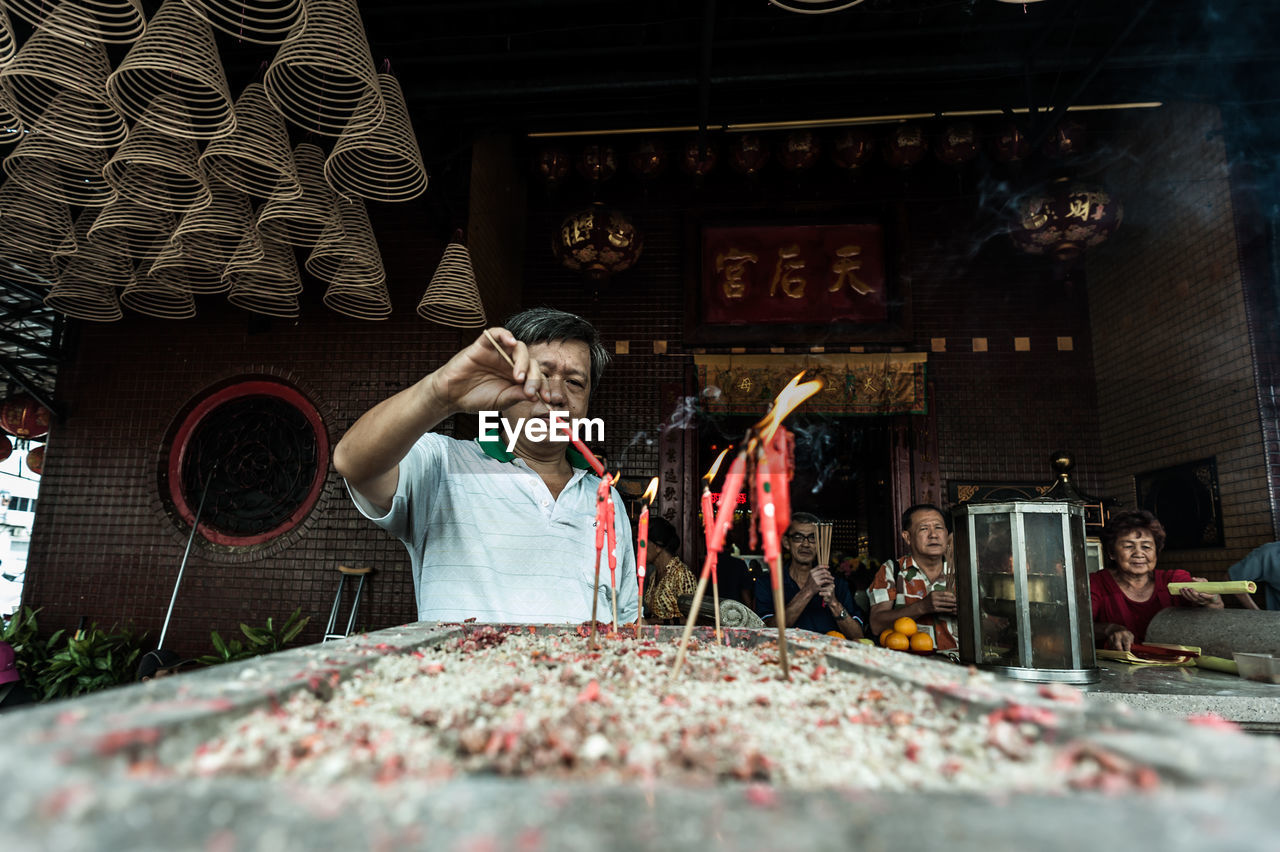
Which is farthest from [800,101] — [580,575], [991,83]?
[580,575]

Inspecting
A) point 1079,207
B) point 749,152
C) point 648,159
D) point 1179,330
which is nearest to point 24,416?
point 648,159

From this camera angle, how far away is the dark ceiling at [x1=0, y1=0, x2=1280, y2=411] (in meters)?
5.02

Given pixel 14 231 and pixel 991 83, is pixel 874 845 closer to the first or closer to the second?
pixel 14 231

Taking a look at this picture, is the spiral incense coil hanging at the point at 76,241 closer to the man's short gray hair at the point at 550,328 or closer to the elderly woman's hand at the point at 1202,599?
the man's short gray hair at the point at 550,328

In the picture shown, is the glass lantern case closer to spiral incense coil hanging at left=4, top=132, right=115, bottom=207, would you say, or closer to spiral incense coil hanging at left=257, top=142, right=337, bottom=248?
spiral incense coil hanging at left=257, top=142, right=337, bottom=248

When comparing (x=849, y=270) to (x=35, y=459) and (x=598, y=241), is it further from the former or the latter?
(x=35, y=459)

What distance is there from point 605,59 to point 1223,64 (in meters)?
4.76

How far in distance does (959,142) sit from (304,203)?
5.08 m

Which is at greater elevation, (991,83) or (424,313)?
Answer: (991,83)

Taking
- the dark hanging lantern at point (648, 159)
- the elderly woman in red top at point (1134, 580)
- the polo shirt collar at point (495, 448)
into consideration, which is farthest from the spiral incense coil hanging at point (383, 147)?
the elderly woman in red top at point (1134, 580)

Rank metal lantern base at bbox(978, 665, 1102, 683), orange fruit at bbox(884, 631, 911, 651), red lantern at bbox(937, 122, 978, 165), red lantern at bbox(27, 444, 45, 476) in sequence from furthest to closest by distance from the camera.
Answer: red lantern at bbox(27, 444, 45, 476)
red lantern at bbox(937, 122, 978, 165)
orange fruit at bbox(884, 631, 911, 651)
metal lantern base at bbox(978, 665, 1102, 683)

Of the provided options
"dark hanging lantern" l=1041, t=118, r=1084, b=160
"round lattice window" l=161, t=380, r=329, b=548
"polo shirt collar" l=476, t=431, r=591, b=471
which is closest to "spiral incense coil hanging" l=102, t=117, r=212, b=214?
"round lattice window" l=161, t=380, r=329, b=548

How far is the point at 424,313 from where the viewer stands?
17.9 feet

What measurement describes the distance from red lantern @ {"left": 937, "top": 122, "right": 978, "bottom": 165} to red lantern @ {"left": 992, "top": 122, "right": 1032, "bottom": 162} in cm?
19
